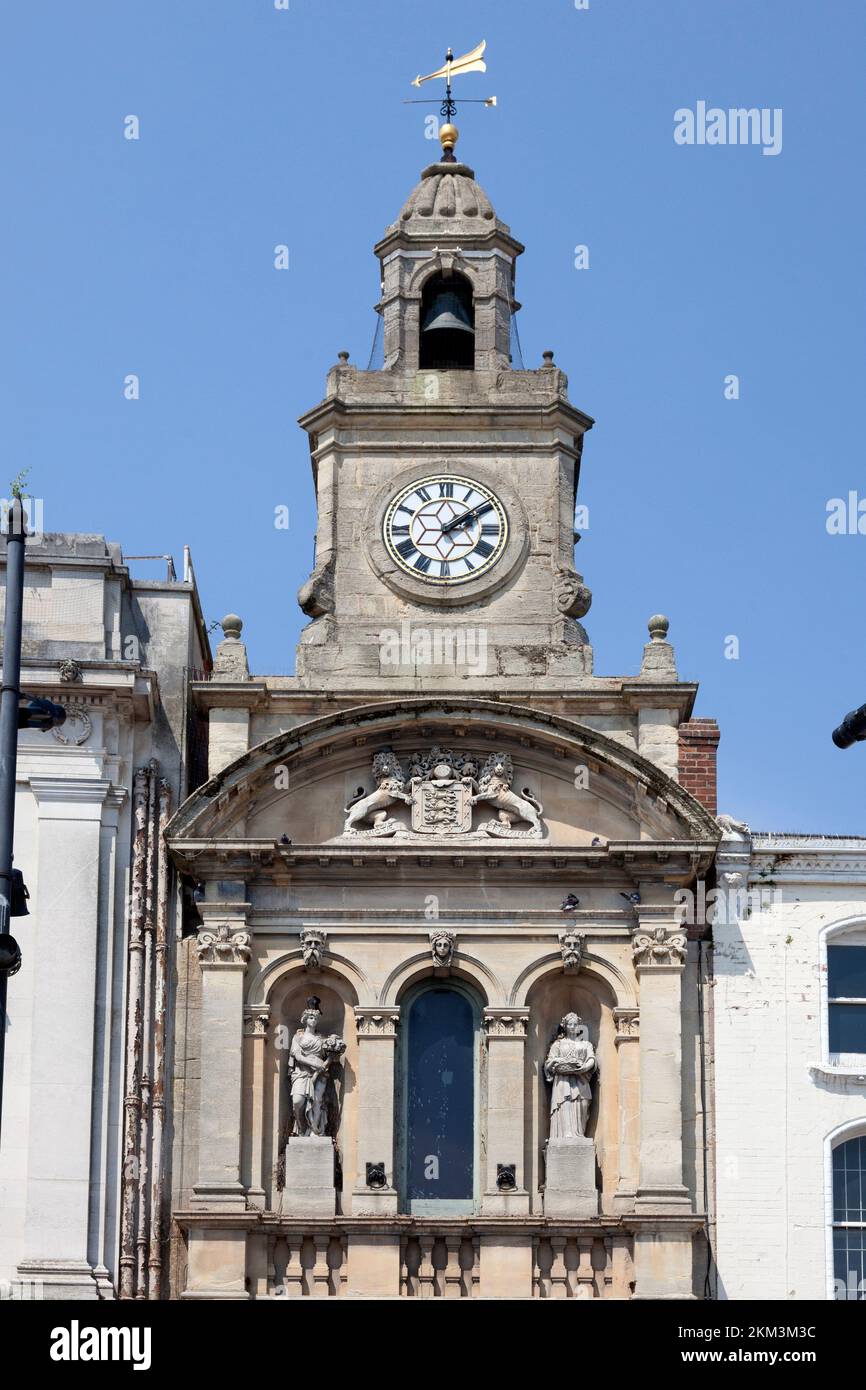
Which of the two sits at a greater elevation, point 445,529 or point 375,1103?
point 445,529

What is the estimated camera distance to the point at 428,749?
147 feet

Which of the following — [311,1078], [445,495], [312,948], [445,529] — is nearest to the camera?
[311,1078]

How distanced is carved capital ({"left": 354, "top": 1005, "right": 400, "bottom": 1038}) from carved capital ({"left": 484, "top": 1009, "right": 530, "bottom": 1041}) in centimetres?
119

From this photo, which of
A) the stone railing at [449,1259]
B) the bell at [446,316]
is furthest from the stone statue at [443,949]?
the bell at [446,316]

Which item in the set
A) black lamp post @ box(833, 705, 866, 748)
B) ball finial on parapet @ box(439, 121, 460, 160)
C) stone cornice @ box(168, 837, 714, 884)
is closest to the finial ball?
ball finial on parapet @ box(439, 121, 460, 160)

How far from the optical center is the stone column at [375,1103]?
42875 millimetres

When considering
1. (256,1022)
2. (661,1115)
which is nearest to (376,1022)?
(256,1022)

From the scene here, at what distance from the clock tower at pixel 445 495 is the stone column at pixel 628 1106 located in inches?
183

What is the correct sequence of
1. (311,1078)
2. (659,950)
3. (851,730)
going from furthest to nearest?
(659,950) < (311,1078) < (851,730)

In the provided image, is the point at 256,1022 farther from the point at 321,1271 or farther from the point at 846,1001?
the point at 846,1001

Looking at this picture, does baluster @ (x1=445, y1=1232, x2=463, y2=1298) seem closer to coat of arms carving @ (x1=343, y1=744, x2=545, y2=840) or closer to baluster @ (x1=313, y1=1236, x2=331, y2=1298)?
baluster @ (x1=313, y1=1236, x2=331, y2=1298)

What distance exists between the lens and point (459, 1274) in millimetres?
42781

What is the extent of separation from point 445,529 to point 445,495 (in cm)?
52
